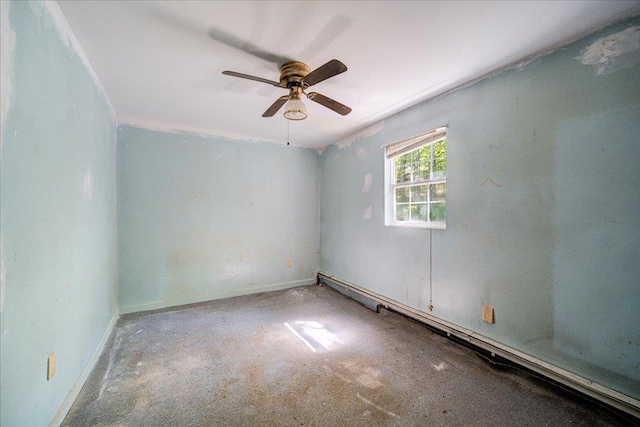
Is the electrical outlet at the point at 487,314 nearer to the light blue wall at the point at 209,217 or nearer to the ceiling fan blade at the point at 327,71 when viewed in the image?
the ceiling fan blade at the point at 327,71

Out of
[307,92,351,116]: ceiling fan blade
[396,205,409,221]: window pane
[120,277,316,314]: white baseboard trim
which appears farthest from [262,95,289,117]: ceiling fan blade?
[120,277,316,314]: white baseboard trim

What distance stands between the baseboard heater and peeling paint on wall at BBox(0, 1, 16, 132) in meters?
3.17

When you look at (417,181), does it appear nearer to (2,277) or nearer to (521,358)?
(521,358)

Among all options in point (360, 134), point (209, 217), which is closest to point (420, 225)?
point (360, 134)

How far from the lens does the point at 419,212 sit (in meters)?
2.85

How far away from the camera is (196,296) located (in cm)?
351

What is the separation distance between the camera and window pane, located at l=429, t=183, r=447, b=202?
8.37 feet

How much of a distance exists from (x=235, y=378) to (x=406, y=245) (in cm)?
209

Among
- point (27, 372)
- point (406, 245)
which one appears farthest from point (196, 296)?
point (406, 245)

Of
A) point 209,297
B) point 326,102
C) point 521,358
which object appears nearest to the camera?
point 521,358

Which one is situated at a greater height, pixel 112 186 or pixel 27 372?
pixel 112 186

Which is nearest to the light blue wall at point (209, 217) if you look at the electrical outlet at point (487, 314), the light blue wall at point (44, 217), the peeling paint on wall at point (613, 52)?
the light blue wall at point (44, 217)

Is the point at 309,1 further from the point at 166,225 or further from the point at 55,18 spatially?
the point at 166,225

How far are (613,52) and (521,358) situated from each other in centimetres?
212
